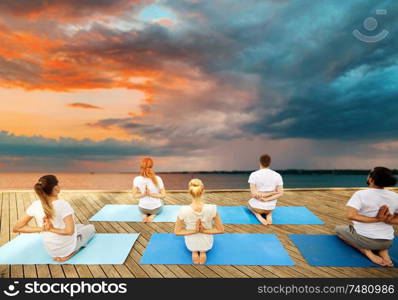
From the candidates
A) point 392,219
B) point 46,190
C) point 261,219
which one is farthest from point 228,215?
point 46,190

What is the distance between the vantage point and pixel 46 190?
1.90 metres

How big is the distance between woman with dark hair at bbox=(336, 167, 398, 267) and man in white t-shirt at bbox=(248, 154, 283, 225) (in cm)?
120

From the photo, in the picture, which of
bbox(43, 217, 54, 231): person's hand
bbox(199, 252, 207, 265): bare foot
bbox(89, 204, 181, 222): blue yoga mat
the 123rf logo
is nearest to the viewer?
the 123rf logo

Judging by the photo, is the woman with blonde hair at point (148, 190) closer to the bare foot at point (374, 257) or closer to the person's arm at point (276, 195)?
the person's arm at point (276, 195)

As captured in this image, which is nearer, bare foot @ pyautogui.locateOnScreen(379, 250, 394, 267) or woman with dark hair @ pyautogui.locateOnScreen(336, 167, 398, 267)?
woman with dark hair @ pyautogui.locateOnScreen(336, 167, 398, 267)

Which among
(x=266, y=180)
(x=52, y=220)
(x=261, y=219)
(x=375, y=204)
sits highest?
(x=266, y=180)

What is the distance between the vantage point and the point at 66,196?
4949 mm

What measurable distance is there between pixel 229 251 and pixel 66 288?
5.54ft

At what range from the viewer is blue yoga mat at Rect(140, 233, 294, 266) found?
2.25 meters

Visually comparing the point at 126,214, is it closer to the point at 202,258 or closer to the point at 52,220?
the point at 52,220

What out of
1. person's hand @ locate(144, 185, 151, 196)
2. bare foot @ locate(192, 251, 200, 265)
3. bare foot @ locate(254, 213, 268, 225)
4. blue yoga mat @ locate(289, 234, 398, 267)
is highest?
person's hand @ locate(144, 185, 151, 196)

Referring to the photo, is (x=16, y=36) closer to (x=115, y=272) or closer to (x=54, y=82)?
(x=54, y=82)

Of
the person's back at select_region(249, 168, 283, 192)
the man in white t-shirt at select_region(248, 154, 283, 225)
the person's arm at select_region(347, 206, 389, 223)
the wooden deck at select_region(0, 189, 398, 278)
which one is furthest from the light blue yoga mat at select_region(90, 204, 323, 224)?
the person's arm at select_region(347, 206, 389, 223)

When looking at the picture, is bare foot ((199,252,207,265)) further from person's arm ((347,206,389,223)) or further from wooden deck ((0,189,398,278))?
person's arm ((347,206,389,223))
